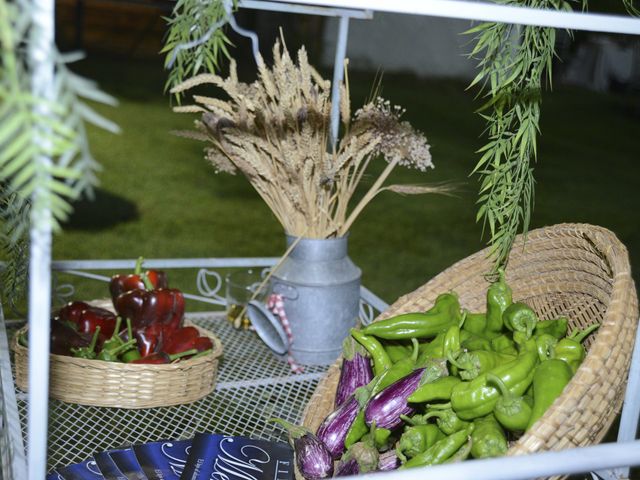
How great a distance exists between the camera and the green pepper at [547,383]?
932mm

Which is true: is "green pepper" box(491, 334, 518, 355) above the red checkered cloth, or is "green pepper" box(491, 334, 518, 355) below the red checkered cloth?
above

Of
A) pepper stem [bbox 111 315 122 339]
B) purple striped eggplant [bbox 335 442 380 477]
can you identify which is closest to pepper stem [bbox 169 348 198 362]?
pepper stem [bbox 111 315 122 339]

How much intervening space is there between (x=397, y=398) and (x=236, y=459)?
0.25m

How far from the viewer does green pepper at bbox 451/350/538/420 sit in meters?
0.99

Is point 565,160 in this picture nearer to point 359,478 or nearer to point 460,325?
point 460,325

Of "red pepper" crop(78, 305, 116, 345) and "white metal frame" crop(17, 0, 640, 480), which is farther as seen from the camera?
"red pepper" crop(78, 305, 116, 345)

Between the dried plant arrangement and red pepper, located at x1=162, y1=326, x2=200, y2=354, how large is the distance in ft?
1.04

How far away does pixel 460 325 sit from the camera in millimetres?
1218

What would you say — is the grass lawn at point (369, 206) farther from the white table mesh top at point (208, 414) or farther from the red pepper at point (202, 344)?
the red pepper at point (202, 344)

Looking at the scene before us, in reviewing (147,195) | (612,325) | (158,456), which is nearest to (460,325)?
(612,325)

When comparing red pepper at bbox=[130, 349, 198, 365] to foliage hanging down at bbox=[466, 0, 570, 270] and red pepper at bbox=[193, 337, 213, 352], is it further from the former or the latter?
foliage hanging down at bbox=[466, 0, 570, 270]

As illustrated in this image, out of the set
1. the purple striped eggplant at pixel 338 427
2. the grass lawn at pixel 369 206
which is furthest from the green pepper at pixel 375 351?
the grass lawn at pixel 369 206

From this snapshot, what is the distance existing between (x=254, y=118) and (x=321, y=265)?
0.32m

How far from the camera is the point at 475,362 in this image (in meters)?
1.05
